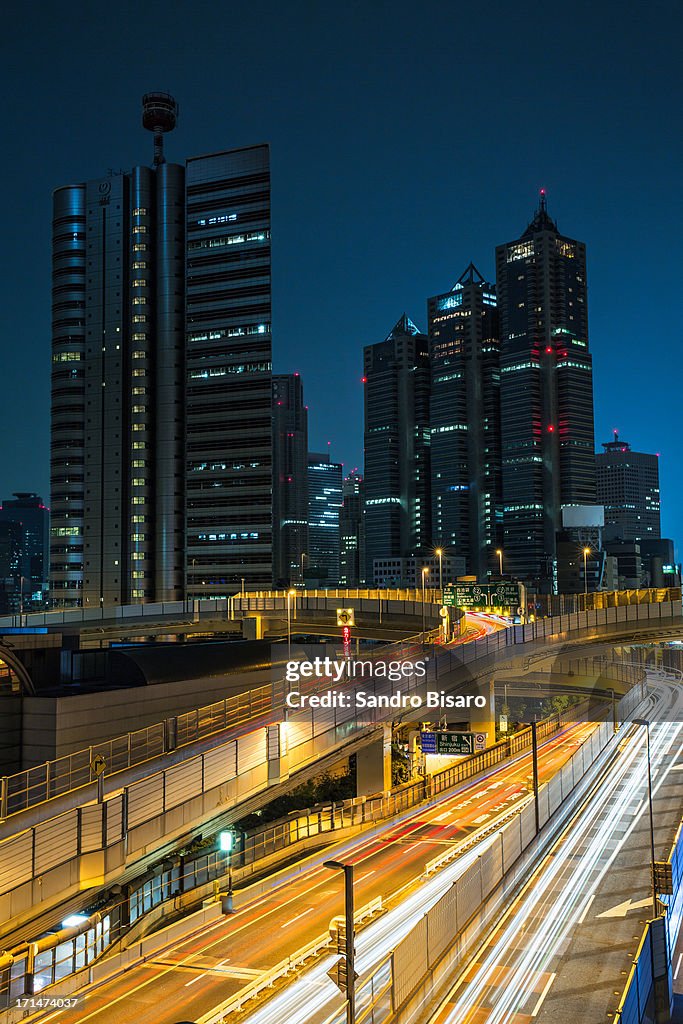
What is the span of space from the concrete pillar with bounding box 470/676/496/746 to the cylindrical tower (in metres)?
156

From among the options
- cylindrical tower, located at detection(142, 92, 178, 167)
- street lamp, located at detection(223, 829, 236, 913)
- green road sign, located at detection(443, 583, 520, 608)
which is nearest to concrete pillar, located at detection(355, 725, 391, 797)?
street lamp, located at detection(223, 829, 236, 913)

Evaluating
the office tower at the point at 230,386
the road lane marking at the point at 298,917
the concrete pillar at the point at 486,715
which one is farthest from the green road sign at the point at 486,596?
the office tower at the point at 230,386

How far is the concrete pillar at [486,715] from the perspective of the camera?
69863mm

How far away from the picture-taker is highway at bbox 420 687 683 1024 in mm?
25422

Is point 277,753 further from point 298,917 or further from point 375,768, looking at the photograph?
point 375,768

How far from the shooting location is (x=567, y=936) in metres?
31.3

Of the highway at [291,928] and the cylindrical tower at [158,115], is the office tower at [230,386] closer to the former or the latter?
the cylindrical tower at [158,115]

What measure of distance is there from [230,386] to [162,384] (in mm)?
13862

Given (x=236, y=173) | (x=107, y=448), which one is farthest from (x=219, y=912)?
(x=236, y=173)

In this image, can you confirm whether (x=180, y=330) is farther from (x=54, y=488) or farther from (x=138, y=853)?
(x=138, y=853)

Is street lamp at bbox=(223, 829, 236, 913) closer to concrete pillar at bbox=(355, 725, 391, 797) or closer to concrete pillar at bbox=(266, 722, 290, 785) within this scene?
concrete pillar at bbox=(266, 722, 290, 785)

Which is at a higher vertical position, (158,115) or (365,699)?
(158,115)

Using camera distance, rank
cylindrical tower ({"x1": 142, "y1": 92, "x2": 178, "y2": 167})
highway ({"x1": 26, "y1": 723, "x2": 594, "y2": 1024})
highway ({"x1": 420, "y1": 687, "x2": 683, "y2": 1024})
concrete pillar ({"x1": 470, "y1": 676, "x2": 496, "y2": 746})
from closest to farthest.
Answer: highway ({"x1": 26, "y1": 723, "x2": 594, "y2": 1024})
highway ({"x1": 420, "y1": 687, "x2": 683, "y2": 1024})
concrete pillar ({"x1": 470, "y1": 676, "x2": 496, "y2": 746})
cylindrical tower ({"x1": 142, "y1": 92, "x2": 178, "y2": 167})

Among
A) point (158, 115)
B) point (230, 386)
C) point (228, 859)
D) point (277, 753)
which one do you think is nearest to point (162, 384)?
point (230, 386)
